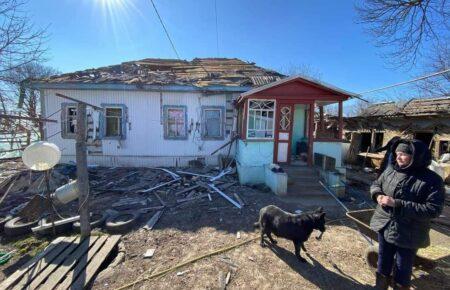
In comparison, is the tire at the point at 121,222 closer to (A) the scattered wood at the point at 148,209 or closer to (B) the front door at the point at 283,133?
(A) the scattered wood at the point at 148,209

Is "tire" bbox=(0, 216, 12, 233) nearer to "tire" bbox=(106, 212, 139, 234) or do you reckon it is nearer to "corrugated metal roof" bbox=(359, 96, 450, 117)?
"tire" bbox=(106, 212, 139, 234)

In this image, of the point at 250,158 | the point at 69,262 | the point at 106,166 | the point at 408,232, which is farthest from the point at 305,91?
the point at 106,166

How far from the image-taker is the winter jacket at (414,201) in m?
2.51

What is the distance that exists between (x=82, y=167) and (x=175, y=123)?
6.47m

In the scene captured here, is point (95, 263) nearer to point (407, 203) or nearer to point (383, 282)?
point (383, 282)

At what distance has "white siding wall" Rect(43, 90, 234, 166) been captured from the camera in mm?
10656

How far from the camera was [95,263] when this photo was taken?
397 cm

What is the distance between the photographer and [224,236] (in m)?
5.15

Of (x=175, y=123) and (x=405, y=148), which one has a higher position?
(x=175, y=123)

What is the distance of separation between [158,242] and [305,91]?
7012 millimetres

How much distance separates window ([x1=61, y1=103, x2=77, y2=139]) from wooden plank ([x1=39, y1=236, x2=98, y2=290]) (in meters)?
7.75

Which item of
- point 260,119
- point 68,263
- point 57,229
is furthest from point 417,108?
point 57,229

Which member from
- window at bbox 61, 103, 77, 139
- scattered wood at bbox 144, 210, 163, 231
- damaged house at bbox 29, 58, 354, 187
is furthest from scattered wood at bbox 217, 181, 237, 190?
window at bbox 61, 103, 77, 139

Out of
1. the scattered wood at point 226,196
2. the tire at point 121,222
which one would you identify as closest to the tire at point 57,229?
the tire at point 121,222
